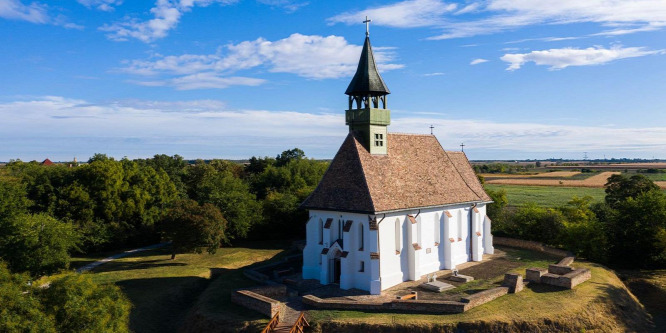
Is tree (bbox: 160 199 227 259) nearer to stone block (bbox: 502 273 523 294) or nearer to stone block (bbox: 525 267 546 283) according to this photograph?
stone block (bbox: 502 273 523 294)

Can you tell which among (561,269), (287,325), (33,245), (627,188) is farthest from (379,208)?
(627,188)

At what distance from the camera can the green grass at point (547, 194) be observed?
249ft

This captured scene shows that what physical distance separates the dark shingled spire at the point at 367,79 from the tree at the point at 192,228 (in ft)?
56.2

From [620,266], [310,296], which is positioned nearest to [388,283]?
[310,296]

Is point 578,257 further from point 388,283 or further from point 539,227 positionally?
point 388,283

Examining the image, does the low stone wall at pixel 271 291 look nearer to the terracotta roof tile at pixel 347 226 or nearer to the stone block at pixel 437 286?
the terracotta roof tile at pixel 347 226

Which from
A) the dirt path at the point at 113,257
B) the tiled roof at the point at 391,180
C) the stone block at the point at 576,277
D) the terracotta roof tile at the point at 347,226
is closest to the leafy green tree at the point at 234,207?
the dirt path at the point at 113,257

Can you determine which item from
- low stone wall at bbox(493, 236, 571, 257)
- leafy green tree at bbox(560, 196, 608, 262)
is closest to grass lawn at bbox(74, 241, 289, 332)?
low stone wall at bbox(493, 236, 571, 257)

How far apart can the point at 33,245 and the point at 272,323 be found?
19525mm

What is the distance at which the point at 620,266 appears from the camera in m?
39.2

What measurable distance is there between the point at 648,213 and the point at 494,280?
17419 mm

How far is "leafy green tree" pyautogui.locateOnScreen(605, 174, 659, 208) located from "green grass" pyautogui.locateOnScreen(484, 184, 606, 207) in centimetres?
1873

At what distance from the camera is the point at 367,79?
32094mm

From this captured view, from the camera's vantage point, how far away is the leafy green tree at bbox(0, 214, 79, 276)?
102 feet
